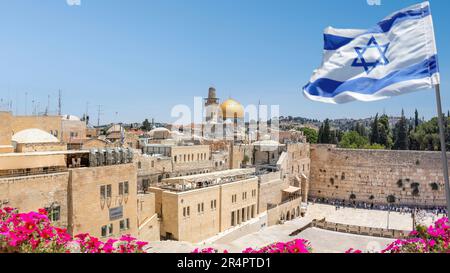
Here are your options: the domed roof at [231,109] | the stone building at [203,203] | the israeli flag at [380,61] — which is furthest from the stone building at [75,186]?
the domed roof at [231,109]

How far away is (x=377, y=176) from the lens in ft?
137

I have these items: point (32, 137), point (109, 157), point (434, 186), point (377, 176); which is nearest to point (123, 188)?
point (109, 157)

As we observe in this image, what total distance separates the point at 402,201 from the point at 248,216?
21.3 metres

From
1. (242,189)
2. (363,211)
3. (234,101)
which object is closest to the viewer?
(242,189)

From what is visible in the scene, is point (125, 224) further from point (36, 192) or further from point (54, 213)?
point (36, 192)

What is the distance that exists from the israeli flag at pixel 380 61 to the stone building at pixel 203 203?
15729 mm

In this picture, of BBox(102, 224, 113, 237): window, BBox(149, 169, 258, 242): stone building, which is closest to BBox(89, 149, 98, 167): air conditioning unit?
BBox(102, 224, 113, 237): window

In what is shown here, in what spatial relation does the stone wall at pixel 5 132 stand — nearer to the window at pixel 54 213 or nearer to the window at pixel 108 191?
the window at pixel 54 213

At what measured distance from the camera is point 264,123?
213 feet

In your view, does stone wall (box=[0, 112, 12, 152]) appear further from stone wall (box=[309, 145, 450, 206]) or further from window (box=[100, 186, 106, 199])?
stone wall (box=[309, 145, 450, 206])
